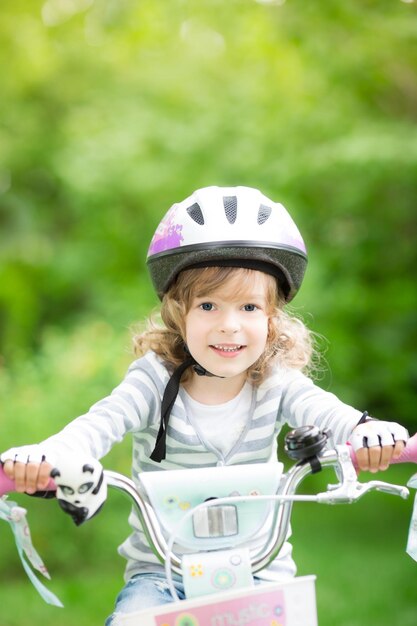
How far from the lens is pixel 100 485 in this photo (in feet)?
7.20

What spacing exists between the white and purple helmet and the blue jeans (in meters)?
0.91

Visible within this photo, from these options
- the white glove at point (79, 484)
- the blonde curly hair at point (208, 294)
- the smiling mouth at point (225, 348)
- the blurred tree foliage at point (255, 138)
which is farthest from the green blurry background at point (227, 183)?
the white glove at point (79, 484)

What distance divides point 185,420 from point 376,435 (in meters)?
0.68

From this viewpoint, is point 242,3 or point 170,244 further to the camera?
point 242,3

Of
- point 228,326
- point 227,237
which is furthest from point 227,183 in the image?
point 228,326

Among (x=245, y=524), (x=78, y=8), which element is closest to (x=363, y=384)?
(x=78, y=8)

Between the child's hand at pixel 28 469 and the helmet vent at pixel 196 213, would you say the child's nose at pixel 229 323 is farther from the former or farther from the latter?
the child's hand at pixel 28 469

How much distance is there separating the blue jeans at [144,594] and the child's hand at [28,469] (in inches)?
16.7

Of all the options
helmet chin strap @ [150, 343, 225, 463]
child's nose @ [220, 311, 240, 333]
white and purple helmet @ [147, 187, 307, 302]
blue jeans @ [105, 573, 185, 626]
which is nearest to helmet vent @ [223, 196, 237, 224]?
white and purple helmet @ [147, 187, 307, 302]

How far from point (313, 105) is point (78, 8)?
4902mm

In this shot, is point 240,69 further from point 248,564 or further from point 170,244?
point 248,564

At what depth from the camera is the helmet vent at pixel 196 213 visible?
2719mm

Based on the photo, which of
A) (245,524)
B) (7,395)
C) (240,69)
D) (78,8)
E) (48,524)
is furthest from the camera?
(78,8)

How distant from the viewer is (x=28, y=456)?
Result: 2.20 metres
